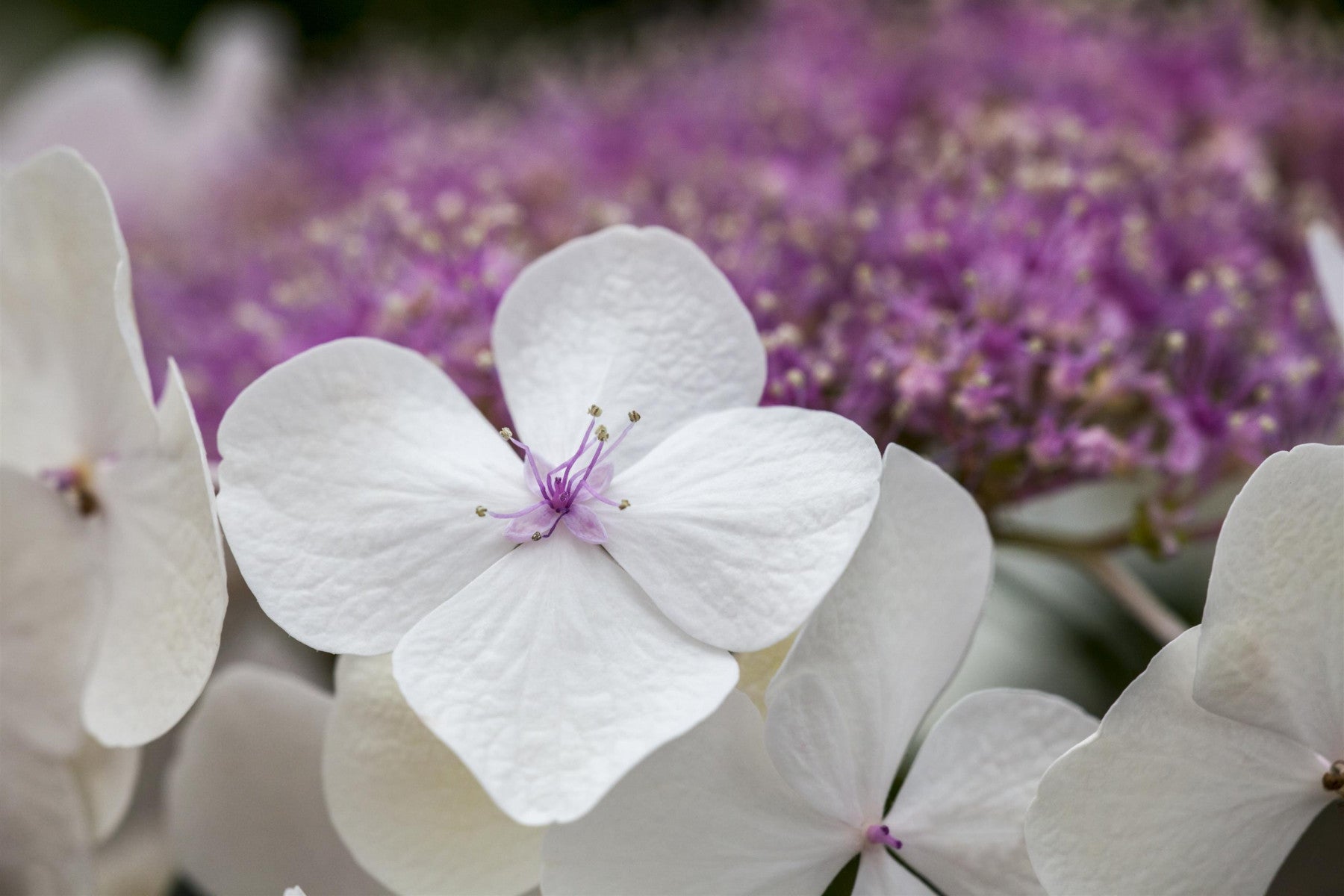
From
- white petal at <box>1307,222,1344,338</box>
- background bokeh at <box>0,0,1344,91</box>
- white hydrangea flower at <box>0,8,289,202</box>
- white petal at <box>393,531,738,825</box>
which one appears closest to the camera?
white petal at <box>393,531,738,825</box>

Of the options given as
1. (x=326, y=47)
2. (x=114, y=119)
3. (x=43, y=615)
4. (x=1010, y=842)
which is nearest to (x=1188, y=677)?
(x=1010, y=842)

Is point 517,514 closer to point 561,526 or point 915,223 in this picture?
point 561,526

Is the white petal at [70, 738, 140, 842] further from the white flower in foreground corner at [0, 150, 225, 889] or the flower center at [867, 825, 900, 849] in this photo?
the flower center at [867, 825, 900, 849]

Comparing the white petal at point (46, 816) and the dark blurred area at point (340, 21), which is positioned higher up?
the dark blurred area at point (340, 21)

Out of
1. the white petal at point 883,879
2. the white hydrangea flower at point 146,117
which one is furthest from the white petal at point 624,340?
the white hydrangea flower at point 146,117

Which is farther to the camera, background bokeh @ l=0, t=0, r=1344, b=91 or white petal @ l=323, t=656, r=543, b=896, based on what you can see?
background bokeh @ l=0, t=0, r=1344, b=91

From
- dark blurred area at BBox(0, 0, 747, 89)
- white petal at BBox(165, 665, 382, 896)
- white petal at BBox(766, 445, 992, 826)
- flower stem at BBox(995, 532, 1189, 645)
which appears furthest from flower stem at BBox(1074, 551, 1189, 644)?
dark blurred area at BBox(0, 0, 747, 89)

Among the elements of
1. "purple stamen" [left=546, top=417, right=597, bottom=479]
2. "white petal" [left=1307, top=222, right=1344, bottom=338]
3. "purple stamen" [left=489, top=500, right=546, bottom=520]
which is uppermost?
"white petal" [left=1307, top=222, right=1344, bottom=338]

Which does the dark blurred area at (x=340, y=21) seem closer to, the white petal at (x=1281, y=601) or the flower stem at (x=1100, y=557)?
the flower stem at (x=1100, y=557)
